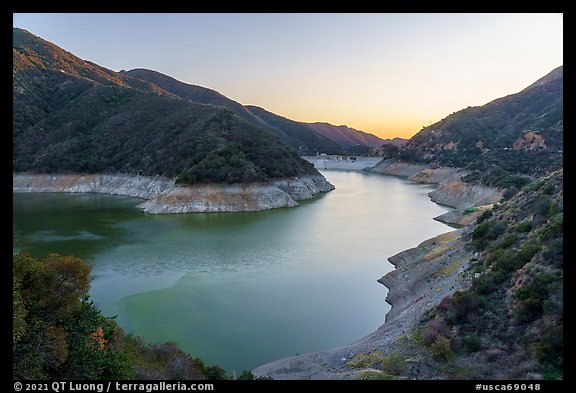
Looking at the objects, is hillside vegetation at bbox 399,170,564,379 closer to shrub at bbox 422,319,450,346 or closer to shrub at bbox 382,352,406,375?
shrub at bbox 422,319,450,346

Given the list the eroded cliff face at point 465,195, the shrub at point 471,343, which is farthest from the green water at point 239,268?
the shrub at point 471,343

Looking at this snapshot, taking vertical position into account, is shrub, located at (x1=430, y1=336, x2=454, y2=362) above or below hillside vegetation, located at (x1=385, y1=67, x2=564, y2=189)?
below

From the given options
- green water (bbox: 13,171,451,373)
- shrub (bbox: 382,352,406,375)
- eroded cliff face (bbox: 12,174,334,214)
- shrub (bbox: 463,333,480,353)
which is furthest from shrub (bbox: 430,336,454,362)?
eroded cliff face (bbox: 12,174,334,214)

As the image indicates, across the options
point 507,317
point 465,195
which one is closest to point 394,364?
point 507,317

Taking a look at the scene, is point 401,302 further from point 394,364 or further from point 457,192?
point 457,192
